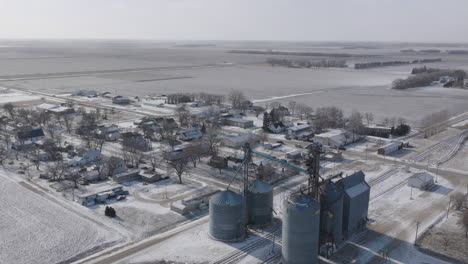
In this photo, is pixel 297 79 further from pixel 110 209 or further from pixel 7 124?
pixel 110 209

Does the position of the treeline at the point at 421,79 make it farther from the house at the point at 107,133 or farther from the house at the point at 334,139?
the house at the point at 107,133

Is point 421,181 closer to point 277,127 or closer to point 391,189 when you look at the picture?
point 391,189

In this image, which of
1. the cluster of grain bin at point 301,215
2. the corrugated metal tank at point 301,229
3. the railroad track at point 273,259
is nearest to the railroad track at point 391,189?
the cluster of grain bin at point 301,215

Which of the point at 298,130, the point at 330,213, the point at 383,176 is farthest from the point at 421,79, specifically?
the point at 330,213

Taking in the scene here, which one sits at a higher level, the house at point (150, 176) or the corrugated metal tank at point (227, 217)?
the corrugated metal tank at point (227, 217)

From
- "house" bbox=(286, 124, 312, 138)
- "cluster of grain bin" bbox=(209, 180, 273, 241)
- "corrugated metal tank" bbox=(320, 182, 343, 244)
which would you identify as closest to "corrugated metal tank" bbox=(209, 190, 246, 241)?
"cluster of grain bin" bbox=(209, 180, 273, 241)

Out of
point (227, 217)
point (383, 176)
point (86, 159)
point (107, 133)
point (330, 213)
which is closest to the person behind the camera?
point (330, 213)

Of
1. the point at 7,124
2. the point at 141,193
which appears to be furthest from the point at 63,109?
the point at 141,193
